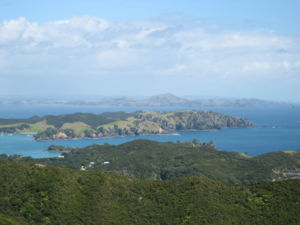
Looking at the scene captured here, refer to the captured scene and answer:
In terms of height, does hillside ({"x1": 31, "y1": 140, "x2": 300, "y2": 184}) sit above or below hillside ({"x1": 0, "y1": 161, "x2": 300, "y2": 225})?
below

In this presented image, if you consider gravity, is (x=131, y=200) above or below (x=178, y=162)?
above

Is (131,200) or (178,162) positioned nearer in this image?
(131,200)

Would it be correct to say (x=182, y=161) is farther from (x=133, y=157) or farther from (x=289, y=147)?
(x=289, y=147)

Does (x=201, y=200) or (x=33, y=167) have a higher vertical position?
(x=33, y=167)

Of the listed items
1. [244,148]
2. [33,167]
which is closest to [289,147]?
[244,148]

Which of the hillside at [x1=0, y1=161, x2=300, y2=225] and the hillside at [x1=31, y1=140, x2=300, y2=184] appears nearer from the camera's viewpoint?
the hillside at [x1=0, y1=161, x2=300, y2=225]
